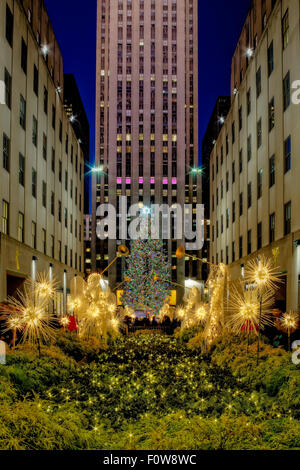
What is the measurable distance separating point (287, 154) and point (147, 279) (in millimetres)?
36228

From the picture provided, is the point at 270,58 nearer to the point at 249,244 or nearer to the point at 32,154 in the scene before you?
the point at 249,244

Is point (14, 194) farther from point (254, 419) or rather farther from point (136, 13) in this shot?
point (136, 13)

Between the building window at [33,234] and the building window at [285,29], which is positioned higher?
the building window at [285,29]

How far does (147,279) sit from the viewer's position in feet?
189

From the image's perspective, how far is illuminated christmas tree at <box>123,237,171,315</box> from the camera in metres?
56.3

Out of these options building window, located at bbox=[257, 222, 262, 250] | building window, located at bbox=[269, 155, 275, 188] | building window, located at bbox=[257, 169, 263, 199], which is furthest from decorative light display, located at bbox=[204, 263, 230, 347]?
building window, located at bbox=[257, 169, 263, 199]

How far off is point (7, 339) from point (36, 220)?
18603mm

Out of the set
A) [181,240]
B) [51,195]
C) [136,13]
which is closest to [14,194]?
[51,195]

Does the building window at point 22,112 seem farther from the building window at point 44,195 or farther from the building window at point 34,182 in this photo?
the building window at point 44,195

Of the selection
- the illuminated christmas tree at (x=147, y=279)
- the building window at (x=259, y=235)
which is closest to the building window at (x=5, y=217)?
the building window at (x=259, y=235)

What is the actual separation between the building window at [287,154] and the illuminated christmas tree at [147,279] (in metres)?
32.3

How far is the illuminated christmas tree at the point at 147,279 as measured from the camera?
185ft

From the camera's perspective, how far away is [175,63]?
95.8 meters

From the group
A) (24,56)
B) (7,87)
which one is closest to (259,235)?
(7,87)
